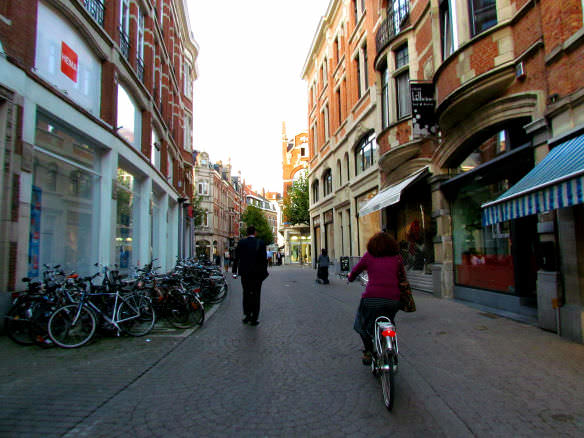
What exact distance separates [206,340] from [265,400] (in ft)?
9.35

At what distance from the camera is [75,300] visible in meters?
6.21

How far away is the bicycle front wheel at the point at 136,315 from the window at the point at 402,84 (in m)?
11.1

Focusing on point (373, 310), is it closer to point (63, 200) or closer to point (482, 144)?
point (482, 144)

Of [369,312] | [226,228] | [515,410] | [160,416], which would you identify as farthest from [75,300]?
[226,228]

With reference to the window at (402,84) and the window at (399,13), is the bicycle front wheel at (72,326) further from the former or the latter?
the window at (399,13)

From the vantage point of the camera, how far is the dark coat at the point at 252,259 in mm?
7551

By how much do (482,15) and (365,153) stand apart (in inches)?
443

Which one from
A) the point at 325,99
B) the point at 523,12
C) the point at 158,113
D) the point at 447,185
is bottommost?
the point at 447,185

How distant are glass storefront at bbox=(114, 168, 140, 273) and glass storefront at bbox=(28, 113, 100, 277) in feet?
3.86

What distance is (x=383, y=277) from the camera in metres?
4.13

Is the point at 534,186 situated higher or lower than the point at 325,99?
lower

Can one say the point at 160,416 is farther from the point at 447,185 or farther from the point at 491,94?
the point at 447,185

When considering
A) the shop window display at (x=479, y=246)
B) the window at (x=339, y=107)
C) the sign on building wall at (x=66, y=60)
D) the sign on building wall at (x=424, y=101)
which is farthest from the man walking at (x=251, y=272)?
the window at (x=339, y=107)

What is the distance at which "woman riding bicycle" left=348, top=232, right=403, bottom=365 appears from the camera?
13.4ft
